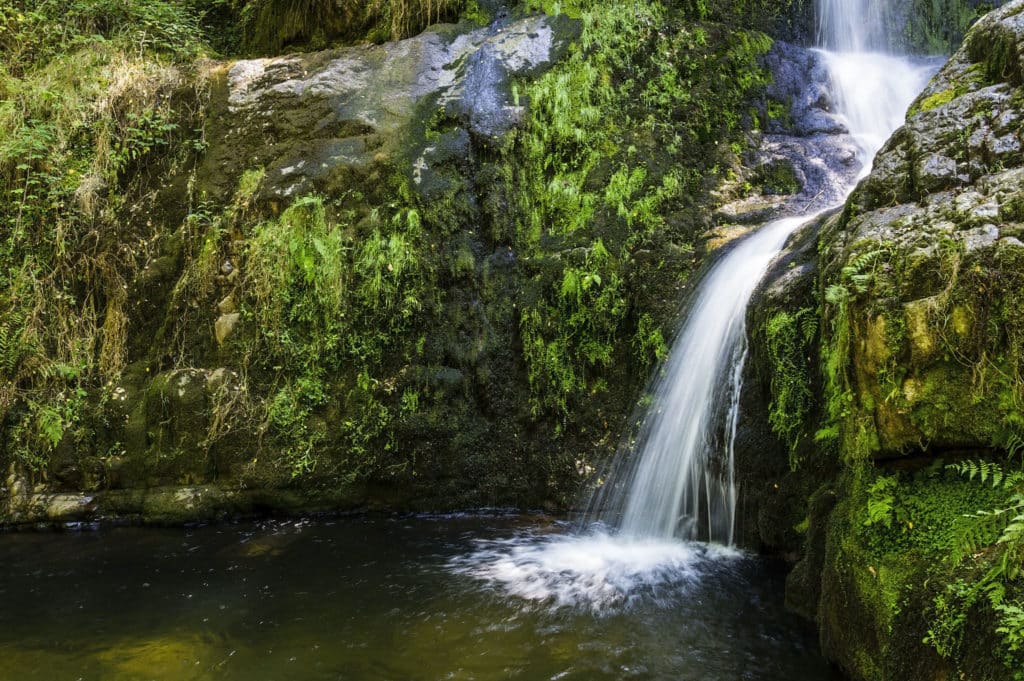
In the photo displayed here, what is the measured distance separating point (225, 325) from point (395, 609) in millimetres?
3757

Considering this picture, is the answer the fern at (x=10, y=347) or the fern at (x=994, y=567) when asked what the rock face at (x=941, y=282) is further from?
the fern at (x=10, y=347)

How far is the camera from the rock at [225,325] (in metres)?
6.47

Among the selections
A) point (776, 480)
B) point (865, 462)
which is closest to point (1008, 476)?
point (865, 462)

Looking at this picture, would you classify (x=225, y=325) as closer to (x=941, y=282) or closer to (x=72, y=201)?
(x=72, y=201)

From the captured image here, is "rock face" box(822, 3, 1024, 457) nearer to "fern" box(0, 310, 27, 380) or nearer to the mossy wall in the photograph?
the mossy wall

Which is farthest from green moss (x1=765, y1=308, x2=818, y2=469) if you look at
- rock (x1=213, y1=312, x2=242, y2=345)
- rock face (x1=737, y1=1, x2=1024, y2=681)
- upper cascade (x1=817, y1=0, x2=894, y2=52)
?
upper cascade (x1=817, y1=0, x2=894, y2=52)

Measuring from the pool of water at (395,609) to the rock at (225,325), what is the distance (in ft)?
6.39

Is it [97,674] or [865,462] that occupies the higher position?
[865,462]

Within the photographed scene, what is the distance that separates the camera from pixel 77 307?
6.74m

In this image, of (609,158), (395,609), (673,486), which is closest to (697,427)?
(673,486)

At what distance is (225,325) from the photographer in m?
6.50

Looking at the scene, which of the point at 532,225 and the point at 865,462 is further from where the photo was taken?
the point at 532,225

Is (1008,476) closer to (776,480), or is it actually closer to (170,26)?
(776,480)

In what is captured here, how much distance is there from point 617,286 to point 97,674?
16.0 feet
